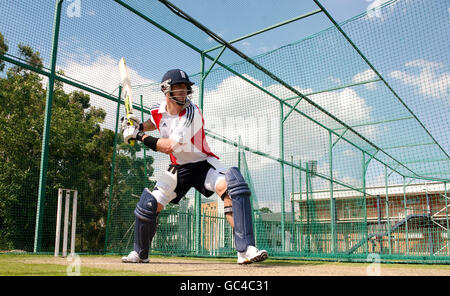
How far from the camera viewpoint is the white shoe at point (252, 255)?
3.12 m

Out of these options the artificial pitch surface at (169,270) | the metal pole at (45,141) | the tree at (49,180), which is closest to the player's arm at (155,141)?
the artificial pitch surface at (169,270)

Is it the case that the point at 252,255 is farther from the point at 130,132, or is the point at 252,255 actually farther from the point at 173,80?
the point at 173,80

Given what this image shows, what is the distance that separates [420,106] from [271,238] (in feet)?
12.7

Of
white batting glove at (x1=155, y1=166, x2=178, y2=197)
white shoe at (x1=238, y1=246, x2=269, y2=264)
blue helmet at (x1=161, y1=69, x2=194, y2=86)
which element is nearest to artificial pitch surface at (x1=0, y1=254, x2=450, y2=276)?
white shoe at (x1=238, y1=246, x2=269, y2=264)

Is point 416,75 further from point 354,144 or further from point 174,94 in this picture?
point 174,94

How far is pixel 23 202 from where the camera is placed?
5977 mm

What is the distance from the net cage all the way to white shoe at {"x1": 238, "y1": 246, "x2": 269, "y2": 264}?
3055mm

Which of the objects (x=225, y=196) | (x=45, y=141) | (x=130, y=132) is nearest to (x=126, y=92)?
(x=130, y=132)

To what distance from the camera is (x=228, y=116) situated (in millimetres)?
7926

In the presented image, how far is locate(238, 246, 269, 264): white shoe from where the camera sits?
10.2 feet

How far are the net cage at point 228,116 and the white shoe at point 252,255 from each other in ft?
10.0

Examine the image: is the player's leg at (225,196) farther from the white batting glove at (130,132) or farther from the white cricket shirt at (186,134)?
the white batting glove at (130,132)

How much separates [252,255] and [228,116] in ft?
16.5
